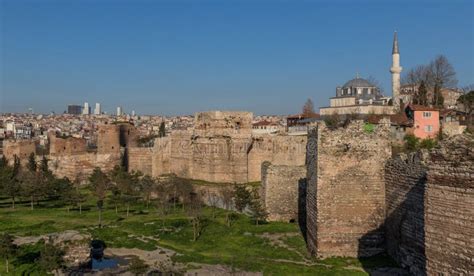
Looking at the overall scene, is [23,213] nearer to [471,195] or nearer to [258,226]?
[258,226]

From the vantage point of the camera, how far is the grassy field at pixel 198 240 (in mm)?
14609

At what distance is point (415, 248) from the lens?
12672mm

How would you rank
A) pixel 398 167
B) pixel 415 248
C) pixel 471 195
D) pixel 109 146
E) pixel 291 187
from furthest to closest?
pixel 109 146
pixel 291 187
pixel 398 167
pixel 415 248
pixel 471 195

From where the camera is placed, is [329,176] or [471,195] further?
[329,176]

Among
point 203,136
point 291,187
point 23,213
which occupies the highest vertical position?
point 203,136

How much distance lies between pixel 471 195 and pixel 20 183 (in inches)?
1223

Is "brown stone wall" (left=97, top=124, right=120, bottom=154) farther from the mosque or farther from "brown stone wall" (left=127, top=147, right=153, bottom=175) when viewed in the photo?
the mosque

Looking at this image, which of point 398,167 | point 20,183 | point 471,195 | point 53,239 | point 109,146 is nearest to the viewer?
point 471,195

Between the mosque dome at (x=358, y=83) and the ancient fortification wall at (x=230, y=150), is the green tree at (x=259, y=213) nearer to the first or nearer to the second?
the ancient fortification wall at (x=230, y=150)

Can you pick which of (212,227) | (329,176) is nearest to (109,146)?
(212,227)

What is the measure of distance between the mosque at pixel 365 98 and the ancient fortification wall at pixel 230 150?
43.2 ft

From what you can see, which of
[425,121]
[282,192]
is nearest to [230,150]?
[282,192]

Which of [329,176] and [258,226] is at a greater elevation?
[329,176]

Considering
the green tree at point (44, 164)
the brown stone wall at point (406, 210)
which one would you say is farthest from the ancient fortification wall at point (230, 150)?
the brown stone wall at point (406, 210)
